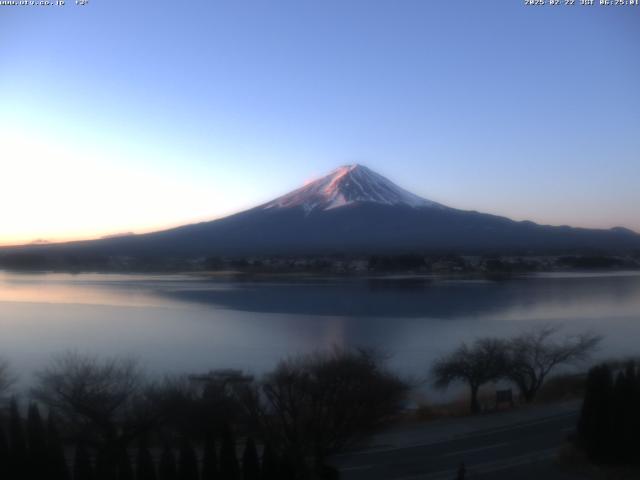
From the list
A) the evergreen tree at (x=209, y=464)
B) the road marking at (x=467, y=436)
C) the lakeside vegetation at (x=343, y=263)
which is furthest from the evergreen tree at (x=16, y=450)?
the lakeside vegetation at (x=343, y=263)

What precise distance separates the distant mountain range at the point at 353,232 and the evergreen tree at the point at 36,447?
100 ft

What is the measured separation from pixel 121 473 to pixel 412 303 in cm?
1374

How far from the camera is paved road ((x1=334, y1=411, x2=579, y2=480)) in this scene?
14.2 ft

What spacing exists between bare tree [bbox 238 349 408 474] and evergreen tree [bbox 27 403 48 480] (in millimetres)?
1264

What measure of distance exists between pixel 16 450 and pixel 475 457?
283 cm

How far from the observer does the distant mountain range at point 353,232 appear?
37375mm

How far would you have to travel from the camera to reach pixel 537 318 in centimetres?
1380

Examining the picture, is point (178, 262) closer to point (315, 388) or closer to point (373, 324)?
point (373, 324)

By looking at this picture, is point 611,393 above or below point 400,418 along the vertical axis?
above

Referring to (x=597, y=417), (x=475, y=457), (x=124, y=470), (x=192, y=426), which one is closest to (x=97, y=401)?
(x=192, y=426)

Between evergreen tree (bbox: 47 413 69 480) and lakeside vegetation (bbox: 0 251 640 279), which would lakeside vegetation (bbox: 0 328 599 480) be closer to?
evergreen tree (bbox: 47 413 69 480)

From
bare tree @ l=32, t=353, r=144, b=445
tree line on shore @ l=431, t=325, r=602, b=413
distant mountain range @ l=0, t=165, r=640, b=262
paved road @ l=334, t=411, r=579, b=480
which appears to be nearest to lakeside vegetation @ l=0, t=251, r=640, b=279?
distant mountain range @ l=0, t=165, r=640, b=262

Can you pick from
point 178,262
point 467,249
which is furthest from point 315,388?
point 467,249

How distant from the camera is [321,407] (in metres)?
4.68
